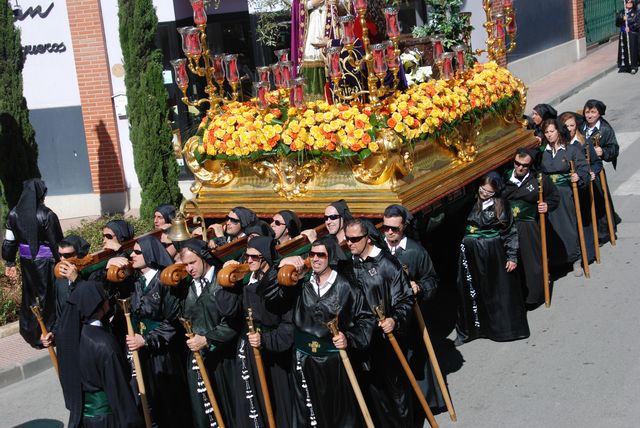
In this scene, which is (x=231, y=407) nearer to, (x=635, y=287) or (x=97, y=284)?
(x=97, y=284)

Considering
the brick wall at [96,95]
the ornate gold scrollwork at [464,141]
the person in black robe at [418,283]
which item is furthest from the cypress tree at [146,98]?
the person in black robe at [418,283]

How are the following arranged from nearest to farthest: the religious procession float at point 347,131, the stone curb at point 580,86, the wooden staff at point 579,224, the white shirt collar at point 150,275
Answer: the white shirt collar at point 150,275, the religious procession float at point 347,131, the wooden staff at point 579,224, the stone curb at point 580,86

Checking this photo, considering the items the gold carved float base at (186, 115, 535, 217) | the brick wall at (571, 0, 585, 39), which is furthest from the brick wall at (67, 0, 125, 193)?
the brick wall at (571, 0, 585, 39)

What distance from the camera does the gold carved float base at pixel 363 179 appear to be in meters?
8.38

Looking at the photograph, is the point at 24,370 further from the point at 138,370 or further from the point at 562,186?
the point at 562,186

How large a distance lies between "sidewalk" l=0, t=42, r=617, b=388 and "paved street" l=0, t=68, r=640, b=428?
13 cm

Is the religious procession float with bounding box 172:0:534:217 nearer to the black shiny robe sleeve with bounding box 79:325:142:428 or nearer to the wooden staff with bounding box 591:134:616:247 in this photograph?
A: the wooden staff with bounding box 591:134:616:247

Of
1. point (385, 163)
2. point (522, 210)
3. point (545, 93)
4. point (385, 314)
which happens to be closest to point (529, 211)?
point (522, 210)

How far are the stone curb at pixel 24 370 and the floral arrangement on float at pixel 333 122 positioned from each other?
2.54 m

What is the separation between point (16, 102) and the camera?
521 inches

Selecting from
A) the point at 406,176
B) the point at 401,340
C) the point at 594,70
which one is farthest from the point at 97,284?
the point at 594,70

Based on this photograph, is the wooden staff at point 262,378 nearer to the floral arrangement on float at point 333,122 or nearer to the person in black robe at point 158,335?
the person in black robe at point 158,335

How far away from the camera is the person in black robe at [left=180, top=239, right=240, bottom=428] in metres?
6.76

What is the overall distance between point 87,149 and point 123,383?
1039cm
